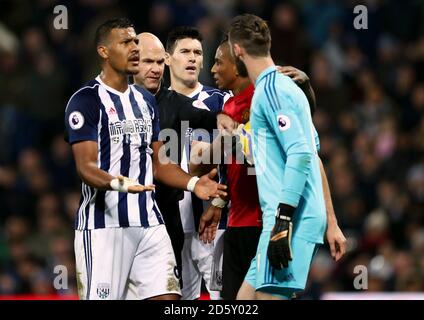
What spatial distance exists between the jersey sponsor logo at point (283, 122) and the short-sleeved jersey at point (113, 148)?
129cm

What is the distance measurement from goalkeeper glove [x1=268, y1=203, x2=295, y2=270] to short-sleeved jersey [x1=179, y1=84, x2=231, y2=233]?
1.84m

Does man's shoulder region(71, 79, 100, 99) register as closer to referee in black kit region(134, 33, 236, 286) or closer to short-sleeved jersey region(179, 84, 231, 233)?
referee in black kit region(134, 33, 236, 286)

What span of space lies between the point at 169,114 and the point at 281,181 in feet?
5.99

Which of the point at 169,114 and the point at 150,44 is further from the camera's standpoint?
the point at 150,44

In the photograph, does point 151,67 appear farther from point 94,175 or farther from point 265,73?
point 265,73

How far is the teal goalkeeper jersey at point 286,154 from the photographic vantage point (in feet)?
22.2

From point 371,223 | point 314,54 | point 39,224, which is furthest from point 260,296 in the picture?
point 314,54

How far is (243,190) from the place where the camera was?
759cm

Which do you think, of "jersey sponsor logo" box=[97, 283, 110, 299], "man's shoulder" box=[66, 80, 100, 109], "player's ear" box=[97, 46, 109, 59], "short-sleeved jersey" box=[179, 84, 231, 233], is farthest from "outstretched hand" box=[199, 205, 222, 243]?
"player's ear" box=[97, 46, 109, 59]

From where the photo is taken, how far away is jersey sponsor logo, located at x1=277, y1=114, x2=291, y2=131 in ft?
22.2

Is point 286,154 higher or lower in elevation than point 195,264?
higher

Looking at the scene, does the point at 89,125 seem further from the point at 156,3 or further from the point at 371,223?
the point at 156,3

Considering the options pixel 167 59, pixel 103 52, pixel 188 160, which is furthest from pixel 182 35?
pixel 103 52

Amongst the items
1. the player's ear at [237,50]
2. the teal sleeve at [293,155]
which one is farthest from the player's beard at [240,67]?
the teal sleeve at [293,155]
